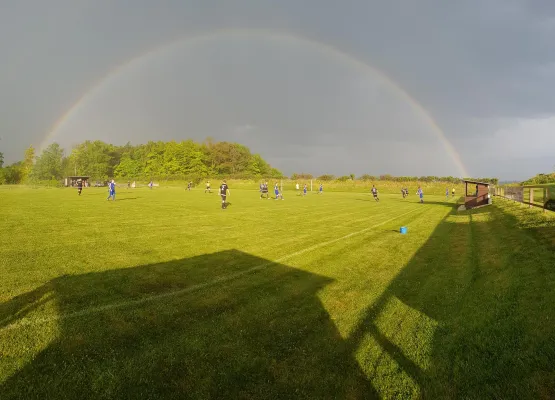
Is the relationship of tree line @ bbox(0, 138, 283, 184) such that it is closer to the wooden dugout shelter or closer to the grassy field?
the wooden dugout shelter

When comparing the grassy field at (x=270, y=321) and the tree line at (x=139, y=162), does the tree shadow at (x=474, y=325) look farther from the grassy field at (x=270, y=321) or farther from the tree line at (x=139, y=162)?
the tree line at (x=139, y=162)

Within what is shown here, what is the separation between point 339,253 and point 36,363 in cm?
905

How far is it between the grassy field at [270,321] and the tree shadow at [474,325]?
0.09 feet

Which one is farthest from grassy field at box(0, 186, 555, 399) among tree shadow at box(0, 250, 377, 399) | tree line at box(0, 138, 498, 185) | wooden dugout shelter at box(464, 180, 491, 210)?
tree line at box(0, 138, 498, 185)

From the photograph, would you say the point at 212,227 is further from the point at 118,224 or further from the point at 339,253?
the point at 339,253

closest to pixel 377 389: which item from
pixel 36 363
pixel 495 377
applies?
pixel 495 377

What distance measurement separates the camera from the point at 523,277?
750 cm

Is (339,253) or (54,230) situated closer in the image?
(339,253)

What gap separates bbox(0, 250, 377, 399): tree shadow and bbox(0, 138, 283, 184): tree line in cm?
11072

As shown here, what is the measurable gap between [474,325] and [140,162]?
140m

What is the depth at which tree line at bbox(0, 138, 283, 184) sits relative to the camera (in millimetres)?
120312

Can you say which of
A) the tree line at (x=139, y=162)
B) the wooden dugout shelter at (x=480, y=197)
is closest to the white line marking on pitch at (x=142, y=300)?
the wooden dugout shelter at (x=480, y=197)

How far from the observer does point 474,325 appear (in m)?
5.57

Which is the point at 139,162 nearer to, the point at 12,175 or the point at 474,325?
the point at 12,175
